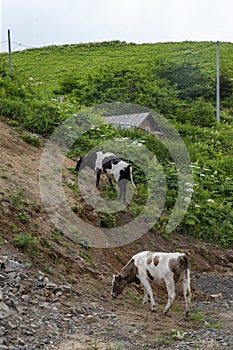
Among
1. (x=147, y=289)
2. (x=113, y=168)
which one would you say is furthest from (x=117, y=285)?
(x=113, y=168)

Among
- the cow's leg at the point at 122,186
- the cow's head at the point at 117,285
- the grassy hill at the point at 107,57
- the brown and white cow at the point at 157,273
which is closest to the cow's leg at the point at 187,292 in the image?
the brown and white cow at the point at 157,273

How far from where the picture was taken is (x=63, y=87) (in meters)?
35.6

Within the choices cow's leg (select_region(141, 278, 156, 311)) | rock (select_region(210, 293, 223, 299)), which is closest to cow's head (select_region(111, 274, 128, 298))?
cow's leg (select_region(141, 278, 156, 311))

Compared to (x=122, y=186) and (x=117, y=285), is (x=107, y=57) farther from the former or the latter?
(x=117, y=285)

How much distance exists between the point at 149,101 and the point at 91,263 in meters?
21.2

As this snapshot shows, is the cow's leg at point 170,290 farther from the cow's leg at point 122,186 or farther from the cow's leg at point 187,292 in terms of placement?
the cow's leg at point 122,186

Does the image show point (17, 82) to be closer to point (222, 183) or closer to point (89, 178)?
point (89, 178)

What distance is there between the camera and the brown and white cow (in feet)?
32.5

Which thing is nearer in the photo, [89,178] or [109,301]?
[109,301]

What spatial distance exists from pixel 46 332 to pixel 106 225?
516 centimetres

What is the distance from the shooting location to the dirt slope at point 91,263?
Answer: 850 cm

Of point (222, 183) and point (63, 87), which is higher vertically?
point (63, 87)

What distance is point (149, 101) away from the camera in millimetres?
31391

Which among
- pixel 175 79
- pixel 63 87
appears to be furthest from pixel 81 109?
pixel 175 79
